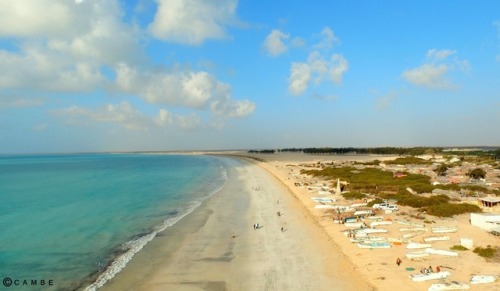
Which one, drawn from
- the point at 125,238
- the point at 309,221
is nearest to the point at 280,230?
the point at 309,221

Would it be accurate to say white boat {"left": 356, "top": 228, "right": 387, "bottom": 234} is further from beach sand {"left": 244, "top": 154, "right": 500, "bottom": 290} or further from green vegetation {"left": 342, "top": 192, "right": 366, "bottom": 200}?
green vegetation {"left": 342, "top": 192, "right": 366, "bottom": 200}

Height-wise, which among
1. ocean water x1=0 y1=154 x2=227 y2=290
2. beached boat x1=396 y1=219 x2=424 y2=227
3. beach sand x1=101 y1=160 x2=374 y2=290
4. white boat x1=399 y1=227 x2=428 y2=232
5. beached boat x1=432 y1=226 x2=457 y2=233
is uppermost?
beached boat x1=432 y1=226 x2=457 y2=233

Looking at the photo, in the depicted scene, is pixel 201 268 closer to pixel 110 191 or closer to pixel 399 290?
pixel 399 290

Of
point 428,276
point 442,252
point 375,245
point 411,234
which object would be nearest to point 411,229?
point 411,234

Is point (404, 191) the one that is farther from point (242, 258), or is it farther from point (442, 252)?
point (242, 258)

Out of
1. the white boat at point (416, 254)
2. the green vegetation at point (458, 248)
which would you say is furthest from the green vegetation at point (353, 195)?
the white boat at point (416, 254)

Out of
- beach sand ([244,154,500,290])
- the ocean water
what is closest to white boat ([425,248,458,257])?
beach sand ([244,154,500,290])
